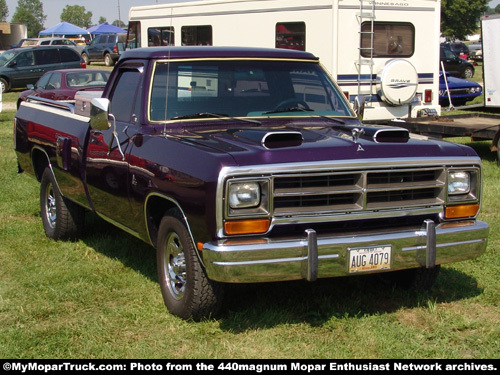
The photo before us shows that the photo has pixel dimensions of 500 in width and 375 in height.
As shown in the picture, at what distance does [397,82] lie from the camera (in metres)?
12.6

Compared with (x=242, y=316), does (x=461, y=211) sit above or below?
above

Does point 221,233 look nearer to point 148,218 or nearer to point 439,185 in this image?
point 148,218

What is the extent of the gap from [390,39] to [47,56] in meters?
16.8

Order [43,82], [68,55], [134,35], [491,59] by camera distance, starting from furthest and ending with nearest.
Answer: [68,55]
[134,35]
[43,82]
[491,59]

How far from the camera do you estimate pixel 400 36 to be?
13.1 meters

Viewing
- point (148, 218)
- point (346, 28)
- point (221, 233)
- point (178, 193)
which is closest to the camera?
point (221, 233)

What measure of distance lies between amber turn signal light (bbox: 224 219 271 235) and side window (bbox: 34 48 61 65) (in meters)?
23.3

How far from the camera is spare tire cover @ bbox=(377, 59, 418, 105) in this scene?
12.5 m

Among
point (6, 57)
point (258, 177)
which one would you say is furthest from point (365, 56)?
point (6, 57)

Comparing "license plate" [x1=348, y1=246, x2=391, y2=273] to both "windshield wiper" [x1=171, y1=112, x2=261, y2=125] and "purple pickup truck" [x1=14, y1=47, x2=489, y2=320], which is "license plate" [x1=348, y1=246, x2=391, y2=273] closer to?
"purple pickup truck" [x1=14, y1=47, x2=489, y2=320]

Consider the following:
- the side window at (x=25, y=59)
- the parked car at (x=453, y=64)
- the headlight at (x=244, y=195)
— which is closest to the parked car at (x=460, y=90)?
the parked car at (x=453, y=64)

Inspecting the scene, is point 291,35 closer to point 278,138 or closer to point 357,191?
point 278,138

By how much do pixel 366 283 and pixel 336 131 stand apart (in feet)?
4.28

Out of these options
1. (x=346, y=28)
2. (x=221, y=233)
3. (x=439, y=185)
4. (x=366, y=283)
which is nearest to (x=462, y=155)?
(x=439, y=185)
